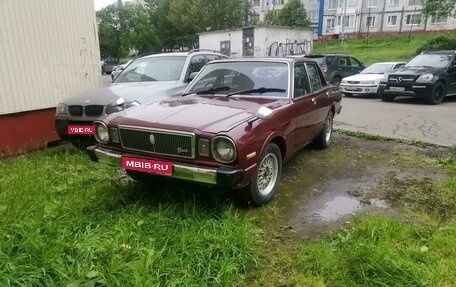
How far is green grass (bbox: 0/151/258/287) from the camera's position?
2740 mm

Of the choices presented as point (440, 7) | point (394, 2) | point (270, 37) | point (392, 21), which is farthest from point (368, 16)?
point (440, 7)

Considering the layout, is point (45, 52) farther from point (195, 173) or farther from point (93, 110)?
point (195, 173)

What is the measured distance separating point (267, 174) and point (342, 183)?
4.55 feet

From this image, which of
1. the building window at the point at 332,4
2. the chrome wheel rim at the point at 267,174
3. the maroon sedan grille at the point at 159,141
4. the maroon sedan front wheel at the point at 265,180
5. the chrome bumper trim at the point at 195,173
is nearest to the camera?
the chrome bumper trim at the point at 195,173

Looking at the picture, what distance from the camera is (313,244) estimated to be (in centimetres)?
342

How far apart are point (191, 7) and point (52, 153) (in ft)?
116

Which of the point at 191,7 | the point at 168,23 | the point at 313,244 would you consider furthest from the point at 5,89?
the point at 168,23

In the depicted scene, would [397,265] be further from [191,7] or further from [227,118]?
[191,7]

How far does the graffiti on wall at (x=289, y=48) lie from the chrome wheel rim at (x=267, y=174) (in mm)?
21335

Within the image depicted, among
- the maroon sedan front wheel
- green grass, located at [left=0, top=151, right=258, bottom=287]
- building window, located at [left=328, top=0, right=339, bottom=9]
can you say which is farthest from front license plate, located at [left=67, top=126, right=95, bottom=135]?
building window, located at [left=328, top=0, right=339, bottom=9]

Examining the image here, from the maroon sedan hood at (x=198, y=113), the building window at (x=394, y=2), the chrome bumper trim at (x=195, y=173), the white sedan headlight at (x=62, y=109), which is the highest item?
the building window at (x=394, y=2)

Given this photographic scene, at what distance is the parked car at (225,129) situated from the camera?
3.45 meters

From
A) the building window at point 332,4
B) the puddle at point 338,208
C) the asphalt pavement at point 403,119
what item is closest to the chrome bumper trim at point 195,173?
the puddle at point 338,208

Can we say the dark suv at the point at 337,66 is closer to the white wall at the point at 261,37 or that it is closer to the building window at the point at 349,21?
the white wall at the point at 261,37
